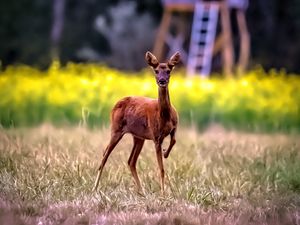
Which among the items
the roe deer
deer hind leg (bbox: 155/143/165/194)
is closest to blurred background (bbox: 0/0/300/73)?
the roe deer

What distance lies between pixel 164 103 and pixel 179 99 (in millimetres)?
6429

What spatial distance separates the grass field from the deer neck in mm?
659

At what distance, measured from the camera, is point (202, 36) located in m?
19.3

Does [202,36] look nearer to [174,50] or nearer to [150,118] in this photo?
[174,50]

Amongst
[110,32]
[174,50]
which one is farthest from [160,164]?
[110,32]

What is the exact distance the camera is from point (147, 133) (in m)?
6.32

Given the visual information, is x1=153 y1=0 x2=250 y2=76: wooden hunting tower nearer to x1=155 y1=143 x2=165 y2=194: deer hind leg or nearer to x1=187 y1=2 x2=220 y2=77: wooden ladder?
x1=187 y1=2 x2=220 y2=77: wooden ladder

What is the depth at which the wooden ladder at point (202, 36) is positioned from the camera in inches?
692

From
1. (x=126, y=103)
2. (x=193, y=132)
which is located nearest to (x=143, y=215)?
(x=126, y=103)

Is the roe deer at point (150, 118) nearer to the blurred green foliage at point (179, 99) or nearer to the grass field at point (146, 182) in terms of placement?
the grass field at point (146, 182)

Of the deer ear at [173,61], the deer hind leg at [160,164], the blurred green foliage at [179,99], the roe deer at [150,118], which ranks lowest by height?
the blurred green foliage at [179,99]

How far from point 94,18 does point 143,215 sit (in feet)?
67.1

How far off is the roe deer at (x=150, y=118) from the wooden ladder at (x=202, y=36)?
1064 centimetres

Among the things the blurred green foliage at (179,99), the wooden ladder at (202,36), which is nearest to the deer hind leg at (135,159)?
the blurred green foliage at (179,99)
